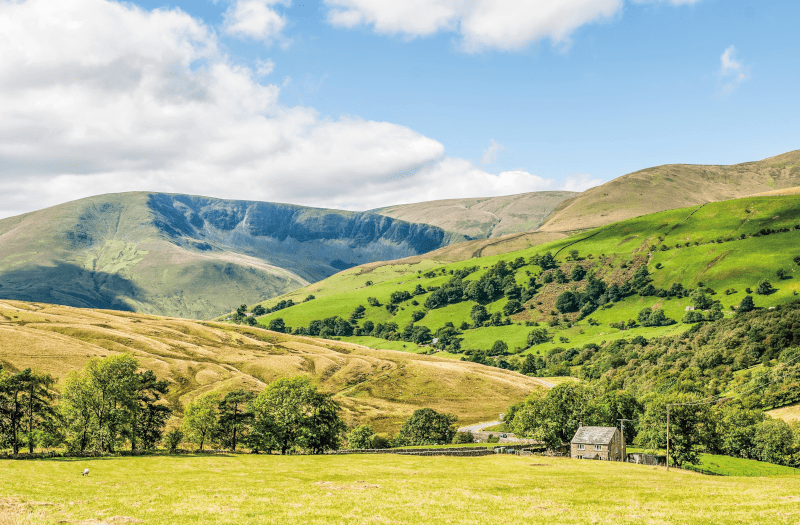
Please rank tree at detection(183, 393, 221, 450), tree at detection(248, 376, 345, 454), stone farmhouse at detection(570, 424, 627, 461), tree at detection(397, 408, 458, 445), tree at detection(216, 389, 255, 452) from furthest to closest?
tree at detection(397, 408, 458, 445) < stone farmhouse at detection(570, 424, 627, 461) < tree at detection(216, 389, 255, 452) < tree at detection(248, 376, 345, 454) < tree at detection(183, 393, 221, 450)

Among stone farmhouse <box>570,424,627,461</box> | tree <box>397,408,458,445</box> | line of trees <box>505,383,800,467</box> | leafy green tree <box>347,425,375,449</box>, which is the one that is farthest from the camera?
tree <box>397,408,458,445</box>

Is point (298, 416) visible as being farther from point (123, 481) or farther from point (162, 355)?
point (162, 355)

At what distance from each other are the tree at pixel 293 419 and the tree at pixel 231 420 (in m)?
2.63

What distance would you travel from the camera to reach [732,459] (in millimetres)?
122812

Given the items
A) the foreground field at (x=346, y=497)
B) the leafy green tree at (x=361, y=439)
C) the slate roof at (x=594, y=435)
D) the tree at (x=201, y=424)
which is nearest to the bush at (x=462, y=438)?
the leafy green tree at (x=361, y=439)

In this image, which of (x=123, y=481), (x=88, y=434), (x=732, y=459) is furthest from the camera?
(x=732, y=459)

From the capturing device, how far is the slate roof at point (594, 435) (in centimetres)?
10325

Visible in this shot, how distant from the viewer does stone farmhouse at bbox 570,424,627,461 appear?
4026 inches

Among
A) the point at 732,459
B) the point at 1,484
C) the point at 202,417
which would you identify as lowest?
the point at 732,459

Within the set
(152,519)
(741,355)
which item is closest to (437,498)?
(152,519)

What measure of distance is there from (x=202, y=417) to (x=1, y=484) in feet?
187

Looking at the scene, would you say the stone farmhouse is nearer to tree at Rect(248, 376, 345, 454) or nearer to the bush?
the bush

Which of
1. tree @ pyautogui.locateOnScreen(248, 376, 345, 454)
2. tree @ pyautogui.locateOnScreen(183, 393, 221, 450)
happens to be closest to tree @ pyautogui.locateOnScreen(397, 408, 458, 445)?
tree @ pyautogui.locateOnScreen(248, 376, 345, 454)

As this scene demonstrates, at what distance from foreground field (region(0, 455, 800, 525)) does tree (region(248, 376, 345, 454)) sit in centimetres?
3033
